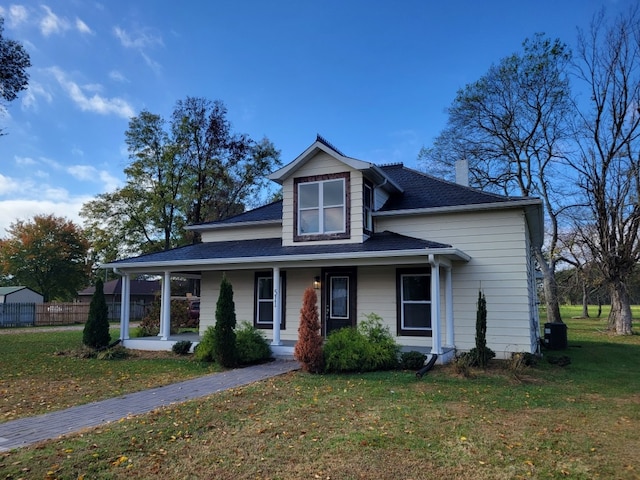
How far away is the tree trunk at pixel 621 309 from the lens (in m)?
20.7

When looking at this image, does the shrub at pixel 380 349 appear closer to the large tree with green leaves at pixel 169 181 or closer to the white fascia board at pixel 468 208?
the white fascia board at pixel 468 208

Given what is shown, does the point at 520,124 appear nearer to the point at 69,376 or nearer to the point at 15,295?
the point at 69,376

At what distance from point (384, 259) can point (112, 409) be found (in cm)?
687

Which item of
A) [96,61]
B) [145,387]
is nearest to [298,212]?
[145,387]

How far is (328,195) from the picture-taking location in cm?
1285

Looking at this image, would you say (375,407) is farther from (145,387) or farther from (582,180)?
(582,180)

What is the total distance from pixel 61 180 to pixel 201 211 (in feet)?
40.6

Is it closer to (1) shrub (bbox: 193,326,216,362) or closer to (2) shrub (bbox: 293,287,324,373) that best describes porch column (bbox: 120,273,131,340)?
(1) shrub (bbox: 193,326,216,362)

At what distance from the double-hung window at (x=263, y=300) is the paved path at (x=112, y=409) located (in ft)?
13.6

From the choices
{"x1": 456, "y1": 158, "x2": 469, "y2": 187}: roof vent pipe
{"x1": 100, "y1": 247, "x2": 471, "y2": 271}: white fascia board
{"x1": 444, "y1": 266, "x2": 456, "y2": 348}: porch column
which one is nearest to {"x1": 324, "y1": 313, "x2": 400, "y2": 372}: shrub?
{"x1": 100, "y1": 247, "x2": 471, "y2": 271}: white fascia board

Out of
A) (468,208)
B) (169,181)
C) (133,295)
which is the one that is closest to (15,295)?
(133,295)

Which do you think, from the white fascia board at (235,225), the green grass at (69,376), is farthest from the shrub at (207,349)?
the white fascia board at (235,225)

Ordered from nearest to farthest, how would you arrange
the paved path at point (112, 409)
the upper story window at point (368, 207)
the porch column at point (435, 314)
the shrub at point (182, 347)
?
the paved path at point (112, 409)
the porch column at point (435, 314)
the upper story window at point (368, 207)
the shrub at point (182, 347)

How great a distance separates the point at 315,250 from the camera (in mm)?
12164
